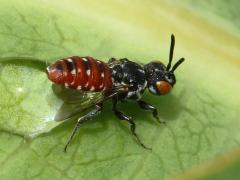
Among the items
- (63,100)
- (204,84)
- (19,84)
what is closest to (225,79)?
(204,84)

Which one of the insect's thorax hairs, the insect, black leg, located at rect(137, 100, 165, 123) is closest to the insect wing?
the insect

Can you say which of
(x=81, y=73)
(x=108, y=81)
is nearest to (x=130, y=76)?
(x=108, y=81)

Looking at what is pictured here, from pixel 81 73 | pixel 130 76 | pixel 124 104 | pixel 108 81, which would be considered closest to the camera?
pixel 81 73

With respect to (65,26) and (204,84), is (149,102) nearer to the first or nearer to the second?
(204,84)

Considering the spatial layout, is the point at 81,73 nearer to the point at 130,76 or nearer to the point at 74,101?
the point at 74,101

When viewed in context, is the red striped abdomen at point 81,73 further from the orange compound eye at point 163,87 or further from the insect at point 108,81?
the orange compound eye at point 163,87

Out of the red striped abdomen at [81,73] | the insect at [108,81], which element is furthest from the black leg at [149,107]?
the red striped abdomen at [81,73]

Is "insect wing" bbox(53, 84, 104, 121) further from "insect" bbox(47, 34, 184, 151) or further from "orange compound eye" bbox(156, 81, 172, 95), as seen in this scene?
"orange compound eye" bbox(156, 81, 172, 95)
